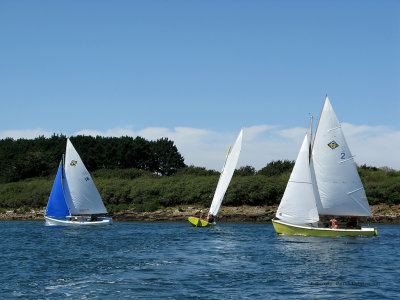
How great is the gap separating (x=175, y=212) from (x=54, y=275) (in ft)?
154

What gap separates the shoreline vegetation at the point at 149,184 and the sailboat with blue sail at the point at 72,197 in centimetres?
1356

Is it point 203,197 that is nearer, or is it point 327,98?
point 327,98

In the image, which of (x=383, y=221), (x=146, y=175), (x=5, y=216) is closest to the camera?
(x=383, y=221)

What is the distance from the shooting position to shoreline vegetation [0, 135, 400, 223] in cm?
7244

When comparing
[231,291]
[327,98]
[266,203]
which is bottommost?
[231,291]

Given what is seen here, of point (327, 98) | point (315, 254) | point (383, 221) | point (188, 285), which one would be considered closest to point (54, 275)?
point (188, 285)

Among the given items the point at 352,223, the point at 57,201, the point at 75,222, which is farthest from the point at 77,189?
the point at 352,223

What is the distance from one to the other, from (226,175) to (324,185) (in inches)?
616

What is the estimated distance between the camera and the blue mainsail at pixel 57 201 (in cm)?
5859

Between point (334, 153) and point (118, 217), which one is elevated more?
point (334, 153)

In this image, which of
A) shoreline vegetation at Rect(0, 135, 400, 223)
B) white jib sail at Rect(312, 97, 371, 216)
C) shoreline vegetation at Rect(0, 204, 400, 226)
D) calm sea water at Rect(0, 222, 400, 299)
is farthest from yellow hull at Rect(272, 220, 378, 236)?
shoreline vegetation at Rect(0, 135, 400, 223)

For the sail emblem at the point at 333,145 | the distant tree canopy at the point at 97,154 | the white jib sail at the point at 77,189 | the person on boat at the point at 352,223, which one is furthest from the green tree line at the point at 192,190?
the sail emblem at the point at 333,145

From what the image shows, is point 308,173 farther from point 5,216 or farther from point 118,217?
point 5,216

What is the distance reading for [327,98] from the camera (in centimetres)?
4544
